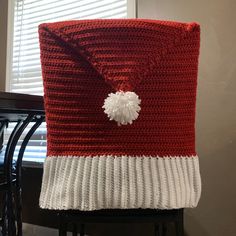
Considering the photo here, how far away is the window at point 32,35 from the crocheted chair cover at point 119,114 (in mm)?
1157

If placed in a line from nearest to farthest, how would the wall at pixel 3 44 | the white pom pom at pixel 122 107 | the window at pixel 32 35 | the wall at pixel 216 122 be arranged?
1. the white pom pom at pixel 122 107
2. the wall at pixel 216 122
3. the window at pixel 32 35
4. the wall at pixel 3 44

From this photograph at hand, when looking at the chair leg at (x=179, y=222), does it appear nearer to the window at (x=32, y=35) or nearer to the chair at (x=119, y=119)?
the chair at (x=119, y=119)

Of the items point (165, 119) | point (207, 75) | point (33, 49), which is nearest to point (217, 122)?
point (207, 75)

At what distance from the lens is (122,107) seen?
2.77ft

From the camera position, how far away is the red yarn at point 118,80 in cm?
88

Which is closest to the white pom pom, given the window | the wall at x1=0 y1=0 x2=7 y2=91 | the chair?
the chair

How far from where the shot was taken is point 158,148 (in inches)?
35.0

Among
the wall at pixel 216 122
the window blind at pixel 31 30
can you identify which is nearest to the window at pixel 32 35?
the window blind at pixel 31 30

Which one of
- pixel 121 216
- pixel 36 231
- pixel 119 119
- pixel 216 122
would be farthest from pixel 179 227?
pixel 36 231

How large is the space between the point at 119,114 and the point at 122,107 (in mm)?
20

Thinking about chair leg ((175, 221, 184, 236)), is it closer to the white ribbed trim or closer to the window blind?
the white ribbed trim

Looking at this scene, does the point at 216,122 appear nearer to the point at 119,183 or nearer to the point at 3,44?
the point at 119,183

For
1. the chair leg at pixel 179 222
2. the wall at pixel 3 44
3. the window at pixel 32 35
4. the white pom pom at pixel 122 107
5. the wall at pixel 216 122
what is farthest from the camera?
the wall at pixel 3 44

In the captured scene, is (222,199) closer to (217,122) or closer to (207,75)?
(217,122)
